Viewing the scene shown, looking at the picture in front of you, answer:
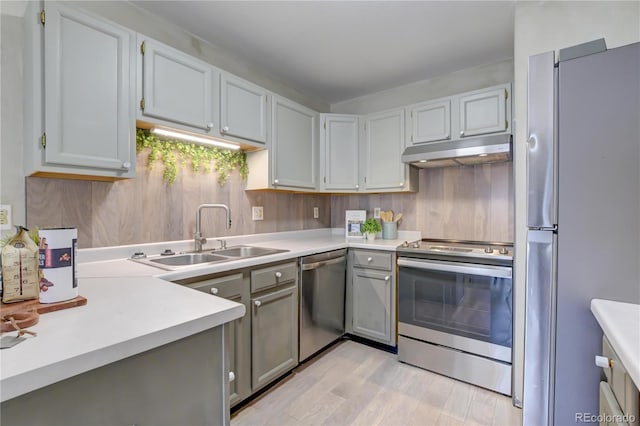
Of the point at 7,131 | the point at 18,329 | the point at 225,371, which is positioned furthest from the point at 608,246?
the point at 7,131

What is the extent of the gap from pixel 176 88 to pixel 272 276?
4.22 feet

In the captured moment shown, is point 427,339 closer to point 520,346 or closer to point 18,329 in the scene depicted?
point 520,346

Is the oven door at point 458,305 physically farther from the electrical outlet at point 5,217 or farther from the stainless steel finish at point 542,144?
the electrical outlet at point 5,217

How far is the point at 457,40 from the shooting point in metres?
2.26

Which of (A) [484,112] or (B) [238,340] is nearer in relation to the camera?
(B) [238,340]

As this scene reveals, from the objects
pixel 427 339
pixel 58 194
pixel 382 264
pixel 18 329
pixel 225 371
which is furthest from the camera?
pixel 382 264

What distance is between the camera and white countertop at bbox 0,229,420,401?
577 millimetres

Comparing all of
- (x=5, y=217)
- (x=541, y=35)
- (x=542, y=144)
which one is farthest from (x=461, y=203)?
(x=5, y=217)

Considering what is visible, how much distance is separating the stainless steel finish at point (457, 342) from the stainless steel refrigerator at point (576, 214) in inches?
44.4

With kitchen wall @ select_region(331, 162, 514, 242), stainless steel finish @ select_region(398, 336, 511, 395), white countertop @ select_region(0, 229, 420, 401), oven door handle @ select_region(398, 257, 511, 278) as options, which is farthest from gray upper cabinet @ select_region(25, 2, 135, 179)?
kitchen wall @ select_region(331, 162, 514, 242)

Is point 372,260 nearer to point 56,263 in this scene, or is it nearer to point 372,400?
point 372,400

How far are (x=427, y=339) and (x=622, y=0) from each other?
2348 mm

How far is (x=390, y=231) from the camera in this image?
2941 millimetres

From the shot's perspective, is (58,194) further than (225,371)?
Yes
